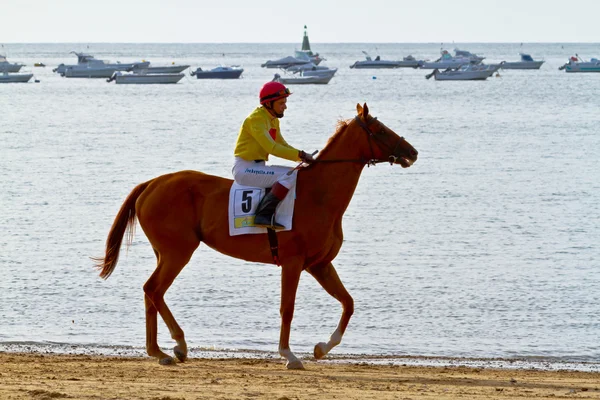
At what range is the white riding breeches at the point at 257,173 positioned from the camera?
38.9ft

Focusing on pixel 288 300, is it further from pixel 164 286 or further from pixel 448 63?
pixel 448 63

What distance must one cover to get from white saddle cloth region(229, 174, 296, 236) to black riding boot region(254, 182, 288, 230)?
46 millimetres

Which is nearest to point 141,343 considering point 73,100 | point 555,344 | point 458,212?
point 555,344

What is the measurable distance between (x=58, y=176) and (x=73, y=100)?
6344cm

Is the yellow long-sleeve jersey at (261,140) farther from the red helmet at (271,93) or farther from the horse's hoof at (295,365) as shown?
the horse's hoof at (295,365)

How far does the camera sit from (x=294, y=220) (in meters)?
11.7

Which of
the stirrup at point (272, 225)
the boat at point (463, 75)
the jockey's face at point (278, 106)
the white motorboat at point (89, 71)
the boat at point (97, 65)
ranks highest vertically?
the jockey's face at point (278, 106)

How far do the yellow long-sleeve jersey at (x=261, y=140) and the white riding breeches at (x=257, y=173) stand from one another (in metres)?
0.09

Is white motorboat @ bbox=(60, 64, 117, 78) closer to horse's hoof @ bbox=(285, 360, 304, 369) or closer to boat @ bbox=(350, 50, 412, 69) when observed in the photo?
boat @ bbox=(350, 50, 412, 69)

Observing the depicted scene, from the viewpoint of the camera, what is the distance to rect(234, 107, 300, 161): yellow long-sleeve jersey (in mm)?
11664

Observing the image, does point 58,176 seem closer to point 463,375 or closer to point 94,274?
point 94,274

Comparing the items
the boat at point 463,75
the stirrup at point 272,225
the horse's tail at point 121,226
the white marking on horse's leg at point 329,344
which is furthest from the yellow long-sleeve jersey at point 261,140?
the boat at point 463,75

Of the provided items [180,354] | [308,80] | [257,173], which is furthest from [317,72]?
[257,173]

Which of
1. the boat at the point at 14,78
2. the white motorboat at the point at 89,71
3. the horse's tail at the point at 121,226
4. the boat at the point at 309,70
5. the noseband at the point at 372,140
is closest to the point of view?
the noseband at the point at 372,140
